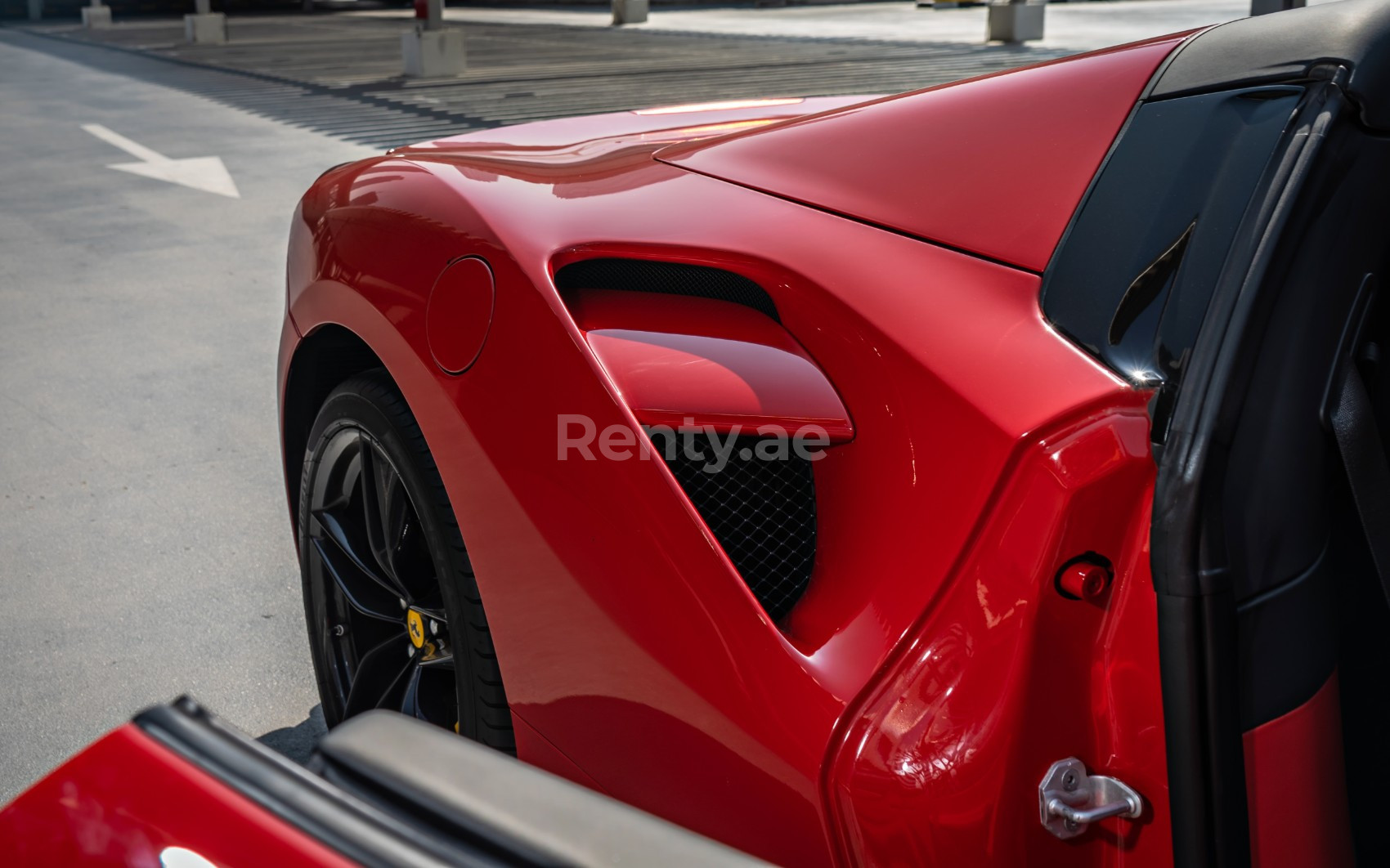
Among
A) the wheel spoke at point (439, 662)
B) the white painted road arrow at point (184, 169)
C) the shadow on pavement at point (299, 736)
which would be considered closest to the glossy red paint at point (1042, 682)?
the wheel spoke at point (439, 662)

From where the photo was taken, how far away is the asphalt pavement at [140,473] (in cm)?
274

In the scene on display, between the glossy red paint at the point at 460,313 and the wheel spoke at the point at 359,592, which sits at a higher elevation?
Result: the glossy red paint at the point at 460,313

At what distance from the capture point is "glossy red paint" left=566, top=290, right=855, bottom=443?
1340 mm

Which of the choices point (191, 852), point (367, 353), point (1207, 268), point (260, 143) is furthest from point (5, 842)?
point (260, 143)

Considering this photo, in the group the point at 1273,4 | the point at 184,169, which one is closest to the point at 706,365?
the point at 1273,4

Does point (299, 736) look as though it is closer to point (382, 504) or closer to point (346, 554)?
point (346, 554)

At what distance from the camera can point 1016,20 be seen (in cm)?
Result: 2025

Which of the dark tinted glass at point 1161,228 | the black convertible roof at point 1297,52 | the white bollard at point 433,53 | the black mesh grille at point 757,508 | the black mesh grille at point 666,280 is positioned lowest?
the black mesh grille at point 757,508

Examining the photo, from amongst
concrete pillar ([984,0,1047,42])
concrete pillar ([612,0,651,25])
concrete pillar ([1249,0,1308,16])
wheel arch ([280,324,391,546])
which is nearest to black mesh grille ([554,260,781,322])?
wheel arch ([280,324,391,546])

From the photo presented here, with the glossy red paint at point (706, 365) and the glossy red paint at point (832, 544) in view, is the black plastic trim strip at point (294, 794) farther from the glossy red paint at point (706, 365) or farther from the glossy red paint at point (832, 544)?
the glossy red paint at point (706, 365)

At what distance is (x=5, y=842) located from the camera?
3.29 ft

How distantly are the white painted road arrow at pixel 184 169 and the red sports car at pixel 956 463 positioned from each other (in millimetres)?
8191

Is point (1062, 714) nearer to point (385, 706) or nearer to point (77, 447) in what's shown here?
point (385, 706)

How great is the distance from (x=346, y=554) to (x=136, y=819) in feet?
4.13
